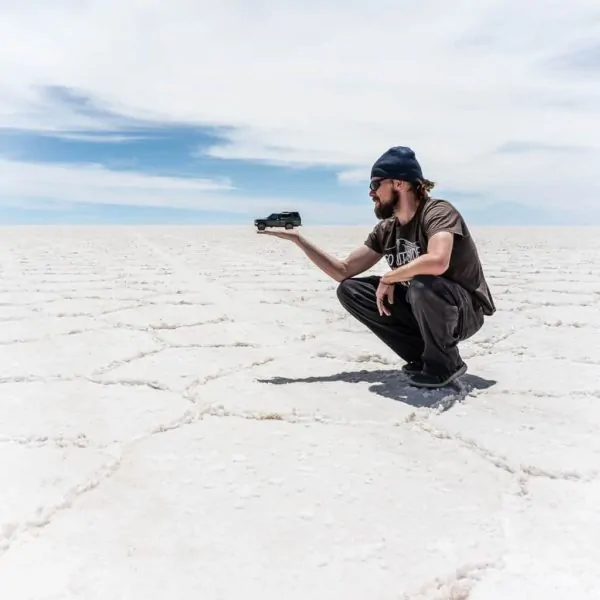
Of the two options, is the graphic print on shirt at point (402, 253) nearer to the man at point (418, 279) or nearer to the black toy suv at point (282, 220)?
the man at point (418, 279)

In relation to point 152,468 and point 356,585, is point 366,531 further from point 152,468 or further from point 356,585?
point 152,468

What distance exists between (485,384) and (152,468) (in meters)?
1.31

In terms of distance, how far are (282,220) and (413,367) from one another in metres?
15.9

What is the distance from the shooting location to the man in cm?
220

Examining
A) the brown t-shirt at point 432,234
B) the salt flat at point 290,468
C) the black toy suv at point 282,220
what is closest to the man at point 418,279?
the brown t-shirt at point 432,234

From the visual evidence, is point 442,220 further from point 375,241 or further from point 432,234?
point 375,241

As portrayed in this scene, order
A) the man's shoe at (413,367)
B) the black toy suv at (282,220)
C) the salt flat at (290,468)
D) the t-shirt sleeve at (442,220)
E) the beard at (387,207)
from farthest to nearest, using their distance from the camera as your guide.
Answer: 1. the black toy suv at (282,220)
2. the man's shoe at (413,367)
3. the beard at (387,207)
4. the t-shirt sleeve at (442,220)
5. the salt flat at (290,468)

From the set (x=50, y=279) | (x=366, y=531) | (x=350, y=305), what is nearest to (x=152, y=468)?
(x=366, y=531)

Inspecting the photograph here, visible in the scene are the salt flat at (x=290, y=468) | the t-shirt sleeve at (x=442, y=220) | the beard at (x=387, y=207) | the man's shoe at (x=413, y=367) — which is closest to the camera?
the salt flat at (x=290, y=468)

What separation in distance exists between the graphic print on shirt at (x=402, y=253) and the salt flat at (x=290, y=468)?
1.45 ft

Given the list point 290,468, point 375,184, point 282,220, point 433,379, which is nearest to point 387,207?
point 375,184

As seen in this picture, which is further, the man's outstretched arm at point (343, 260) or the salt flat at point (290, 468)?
the man's outstretched arm at point (343, 260)

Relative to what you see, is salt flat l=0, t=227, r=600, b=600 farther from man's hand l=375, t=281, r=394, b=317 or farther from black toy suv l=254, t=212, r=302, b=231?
black toy suv l=254, t=212, r=302, b=231

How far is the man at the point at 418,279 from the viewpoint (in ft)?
7.22
